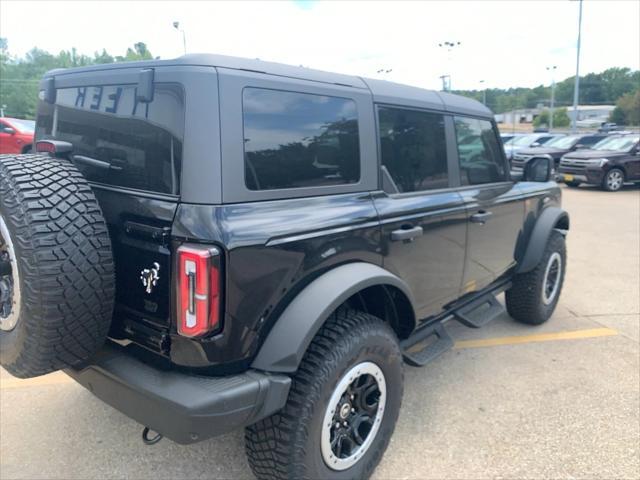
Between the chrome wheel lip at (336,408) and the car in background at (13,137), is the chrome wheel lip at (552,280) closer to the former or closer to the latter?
the chrome wheel lip at (336,408)

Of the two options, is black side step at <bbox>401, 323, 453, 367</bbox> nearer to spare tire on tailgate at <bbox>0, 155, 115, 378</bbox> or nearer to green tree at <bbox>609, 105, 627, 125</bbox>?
spare tire on tailgate at <bbox>0, 155, 115, 378</bbox>

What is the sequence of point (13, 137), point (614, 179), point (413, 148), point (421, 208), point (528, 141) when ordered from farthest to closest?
point (528, 141), point (614, 179), point (13, 137), point (413, 148), point (421, 208)

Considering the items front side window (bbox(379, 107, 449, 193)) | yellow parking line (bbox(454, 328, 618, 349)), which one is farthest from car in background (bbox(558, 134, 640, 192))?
front side window (bbox(379, 107, 449, 193))

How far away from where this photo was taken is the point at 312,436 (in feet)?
6.97

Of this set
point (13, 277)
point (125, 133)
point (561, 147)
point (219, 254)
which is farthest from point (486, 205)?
point (561, 147)

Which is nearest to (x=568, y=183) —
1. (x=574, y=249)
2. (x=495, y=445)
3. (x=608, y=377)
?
(x=574, y=249)

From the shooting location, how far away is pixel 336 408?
2.28 metres

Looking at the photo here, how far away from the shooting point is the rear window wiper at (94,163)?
2207 millimetres

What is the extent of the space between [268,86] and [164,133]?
0.48 metres

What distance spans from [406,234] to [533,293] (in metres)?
2.16

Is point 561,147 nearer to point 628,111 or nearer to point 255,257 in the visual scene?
point 255,257

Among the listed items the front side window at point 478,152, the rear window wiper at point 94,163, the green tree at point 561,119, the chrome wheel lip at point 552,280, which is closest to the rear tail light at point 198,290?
the rear window wiper at point 94,163

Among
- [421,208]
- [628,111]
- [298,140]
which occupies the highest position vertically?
[628,111]

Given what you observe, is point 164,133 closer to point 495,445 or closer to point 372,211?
point 372,211
